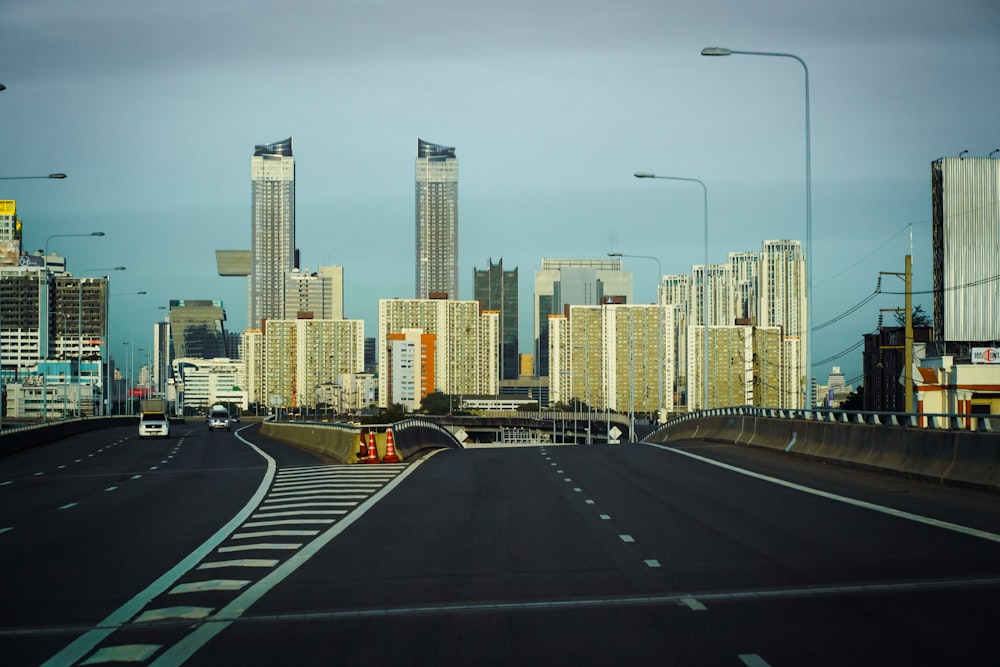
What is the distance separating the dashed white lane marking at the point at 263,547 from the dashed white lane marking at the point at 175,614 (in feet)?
13.6

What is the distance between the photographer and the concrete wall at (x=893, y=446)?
21.0m

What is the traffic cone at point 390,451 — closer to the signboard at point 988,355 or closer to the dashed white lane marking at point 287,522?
the dashed white lane marking at point 287,522

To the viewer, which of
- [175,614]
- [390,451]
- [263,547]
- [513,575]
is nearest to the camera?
[175,614]

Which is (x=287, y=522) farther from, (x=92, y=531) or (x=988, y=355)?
(x=988, y=355)

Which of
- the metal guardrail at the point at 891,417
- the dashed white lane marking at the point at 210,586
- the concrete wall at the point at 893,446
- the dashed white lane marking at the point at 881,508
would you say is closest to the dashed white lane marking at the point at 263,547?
the dashed white lane marking at the point at 210,586

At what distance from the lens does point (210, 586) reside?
12.2 m

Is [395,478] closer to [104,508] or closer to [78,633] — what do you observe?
[104,508]

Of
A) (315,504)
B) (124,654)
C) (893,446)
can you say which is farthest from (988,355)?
(124,654)

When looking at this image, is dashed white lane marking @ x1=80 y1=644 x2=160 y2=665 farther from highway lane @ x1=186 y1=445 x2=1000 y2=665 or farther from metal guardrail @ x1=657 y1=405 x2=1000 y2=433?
metal guardrail @ x1=657 y1=405 x2=1000 y2=433

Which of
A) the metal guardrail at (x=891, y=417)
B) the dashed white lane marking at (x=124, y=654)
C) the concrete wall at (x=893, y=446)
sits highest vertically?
the metal guardrail at (x=891, y=417)

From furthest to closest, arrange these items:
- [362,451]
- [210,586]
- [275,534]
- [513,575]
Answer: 1. [362,451]
2. [275,534]
3. [513,575]
4. [210,586]

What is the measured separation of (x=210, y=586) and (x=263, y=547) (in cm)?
327

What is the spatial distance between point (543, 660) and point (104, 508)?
15652 mm

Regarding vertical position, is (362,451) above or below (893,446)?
below
